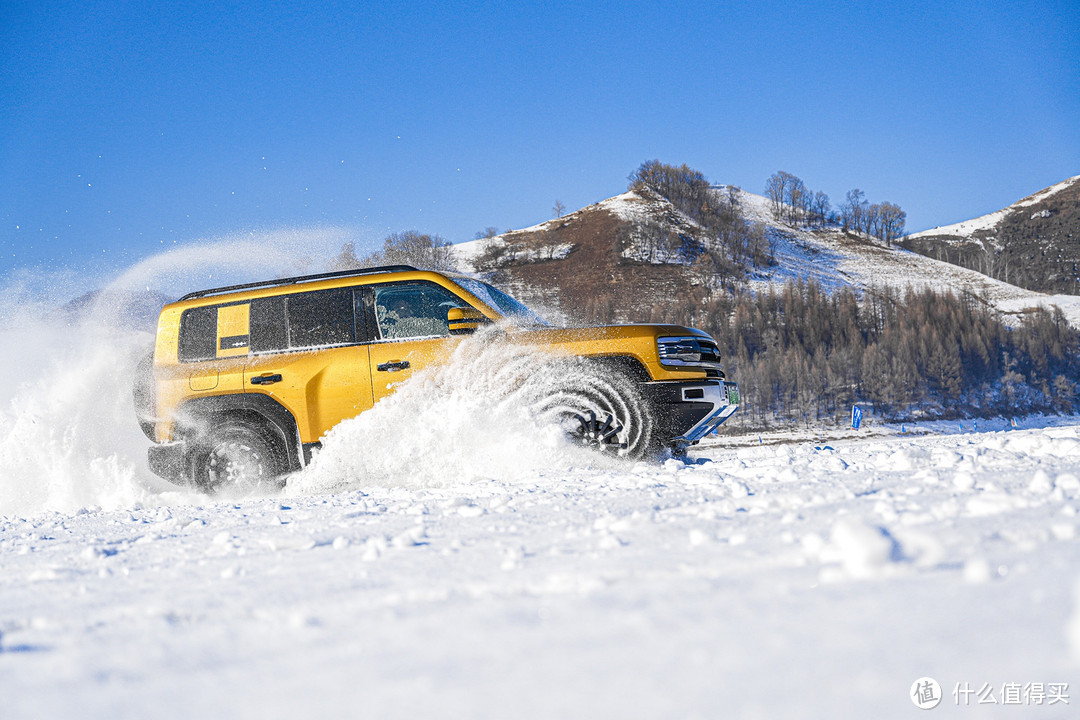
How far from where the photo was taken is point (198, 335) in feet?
19.3

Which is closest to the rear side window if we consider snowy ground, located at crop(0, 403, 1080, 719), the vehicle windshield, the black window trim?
the black window trim

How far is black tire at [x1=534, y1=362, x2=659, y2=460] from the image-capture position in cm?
502

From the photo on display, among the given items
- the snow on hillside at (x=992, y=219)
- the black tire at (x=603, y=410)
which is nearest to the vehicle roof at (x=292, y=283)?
the black tire at (x=603, y=410)

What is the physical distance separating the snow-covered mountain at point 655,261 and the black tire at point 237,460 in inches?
3161

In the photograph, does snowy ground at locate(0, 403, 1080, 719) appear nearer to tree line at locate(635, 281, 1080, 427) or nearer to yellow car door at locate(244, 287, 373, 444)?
yellow car door at locate(244, 287, 373, 444)

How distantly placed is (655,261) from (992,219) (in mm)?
146745

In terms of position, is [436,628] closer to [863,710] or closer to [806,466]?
[863,710]

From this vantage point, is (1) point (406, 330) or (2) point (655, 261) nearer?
(1) point (406, 330)

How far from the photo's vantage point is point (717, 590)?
4.65ft

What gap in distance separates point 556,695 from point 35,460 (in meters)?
6.99

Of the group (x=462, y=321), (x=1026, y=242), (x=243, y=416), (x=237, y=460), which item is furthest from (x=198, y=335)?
(x=1026, y=242)

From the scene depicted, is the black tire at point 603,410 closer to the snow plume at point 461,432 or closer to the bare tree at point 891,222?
the snow plume at point 461,432

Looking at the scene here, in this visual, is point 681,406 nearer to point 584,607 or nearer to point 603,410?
point 603,410

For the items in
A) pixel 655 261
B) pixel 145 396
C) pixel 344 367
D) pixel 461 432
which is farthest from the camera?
pixel 655 261
